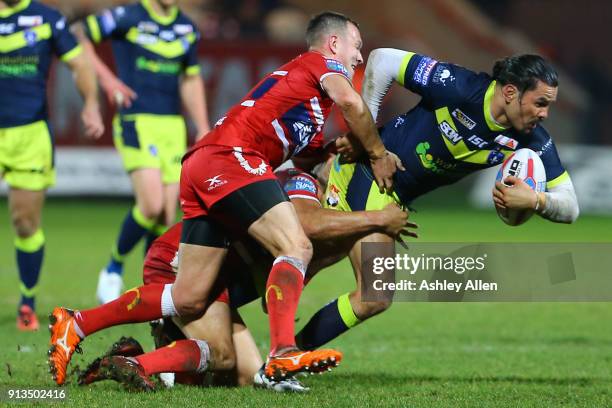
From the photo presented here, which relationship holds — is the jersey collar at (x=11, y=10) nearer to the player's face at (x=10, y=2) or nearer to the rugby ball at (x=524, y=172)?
the player's face at (x=10, y=2)

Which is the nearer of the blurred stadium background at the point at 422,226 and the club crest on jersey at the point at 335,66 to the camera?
the club crest on jersey at the point at 335,66

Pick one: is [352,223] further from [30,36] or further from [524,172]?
[30,36]

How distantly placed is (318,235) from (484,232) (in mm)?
9335

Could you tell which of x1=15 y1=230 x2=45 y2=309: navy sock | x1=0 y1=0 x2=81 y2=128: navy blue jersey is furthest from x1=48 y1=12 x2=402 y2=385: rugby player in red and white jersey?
x1=0 y1=0 x2=81 y2=128: navy blue jersey

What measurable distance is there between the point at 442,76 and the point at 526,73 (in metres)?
0.52

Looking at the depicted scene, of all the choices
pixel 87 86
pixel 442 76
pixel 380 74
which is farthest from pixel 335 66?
pixel 87 86

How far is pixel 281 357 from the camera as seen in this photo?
5.38 meters

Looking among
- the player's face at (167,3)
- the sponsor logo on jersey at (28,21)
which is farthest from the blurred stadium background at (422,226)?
the player's face at (167,3)

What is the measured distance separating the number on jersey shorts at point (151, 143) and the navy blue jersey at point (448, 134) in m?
3.70

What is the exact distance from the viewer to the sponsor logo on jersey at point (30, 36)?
8633 mm

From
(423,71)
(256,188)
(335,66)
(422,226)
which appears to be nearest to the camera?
(256,188)

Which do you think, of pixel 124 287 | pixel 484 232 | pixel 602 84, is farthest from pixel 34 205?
pixel 602 84

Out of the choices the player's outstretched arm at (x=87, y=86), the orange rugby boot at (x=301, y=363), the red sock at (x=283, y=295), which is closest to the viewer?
the orange rugby boot at (x=301, y=363)

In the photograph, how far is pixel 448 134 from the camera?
646 cm
